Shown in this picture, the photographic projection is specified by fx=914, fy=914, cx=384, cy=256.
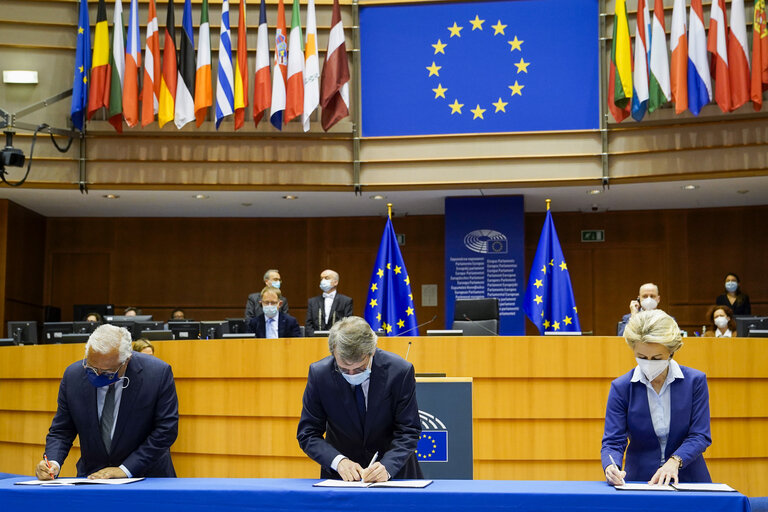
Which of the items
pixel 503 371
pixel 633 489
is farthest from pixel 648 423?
pixel 503 371

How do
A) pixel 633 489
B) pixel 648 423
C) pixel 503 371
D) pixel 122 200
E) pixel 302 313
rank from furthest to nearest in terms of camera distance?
pixel 302 313
pixel 122 200
pixel 503 371
pixel 648 423
pixel 633 489

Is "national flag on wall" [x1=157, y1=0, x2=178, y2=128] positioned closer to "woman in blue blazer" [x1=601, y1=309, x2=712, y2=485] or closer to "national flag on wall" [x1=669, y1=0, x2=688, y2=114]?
"national flag on wall" [x1=669, y1=0, x2=688, y2=114]

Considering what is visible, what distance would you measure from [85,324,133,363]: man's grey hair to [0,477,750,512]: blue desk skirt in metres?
0.74

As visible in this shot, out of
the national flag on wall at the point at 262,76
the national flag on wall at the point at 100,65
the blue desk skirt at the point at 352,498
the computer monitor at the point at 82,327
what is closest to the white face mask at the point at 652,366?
the blue desk skirt at the point at 352,498

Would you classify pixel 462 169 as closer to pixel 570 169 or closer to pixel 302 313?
pixel 570 169

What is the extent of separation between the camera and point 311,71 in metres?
11.9

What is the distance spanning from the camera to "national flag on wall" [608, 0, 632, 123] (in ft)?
37.2

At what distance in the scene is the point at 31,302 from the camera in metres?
14.1

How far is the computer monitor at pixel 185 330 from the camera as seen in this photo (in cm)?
906

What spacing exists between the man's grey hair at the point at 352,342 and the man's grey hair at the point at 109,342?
1.03 metres

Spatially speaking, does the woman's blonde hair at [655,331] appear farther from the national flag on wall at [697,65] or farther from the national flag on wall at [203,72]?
the national flag on wall at [203,72]

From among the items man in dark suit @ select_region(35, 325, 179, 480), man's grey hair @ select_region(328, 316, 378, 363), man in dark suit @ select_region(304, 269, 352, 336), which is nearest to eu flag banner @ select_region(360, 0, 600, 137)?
man in dark suit @ select_region(304, 269, 352, 336)

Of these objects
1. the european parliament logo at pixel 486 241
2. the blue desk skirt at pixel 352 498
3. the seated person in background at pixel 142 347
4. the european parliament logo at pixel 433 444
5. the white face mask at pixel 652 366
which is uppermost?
the european parliament logo at pixel 486 241

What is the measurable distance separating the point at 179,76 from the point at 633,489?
9.96 m
